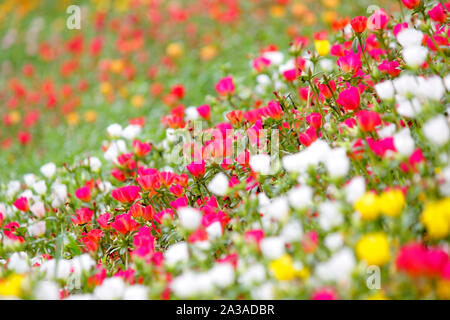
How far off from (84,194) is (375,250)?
1.49m

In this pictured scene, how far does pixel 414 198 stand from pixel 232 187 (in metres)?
0.56

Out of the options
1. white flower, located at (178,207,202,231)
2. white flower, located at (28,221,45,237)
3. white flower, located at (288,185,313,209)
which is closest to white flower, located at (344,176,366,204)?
white flower, located at (288,185,313,209)

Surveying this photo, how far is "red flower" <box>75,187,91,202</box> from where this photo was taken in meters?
2.12

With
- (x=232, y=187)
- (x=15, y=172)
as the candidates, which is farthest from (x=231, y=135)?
(x=15, y=172)

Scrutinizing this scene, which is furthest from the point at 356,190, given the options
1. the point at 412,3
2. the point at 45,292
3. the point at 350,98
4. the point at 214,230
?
the point at 412,3

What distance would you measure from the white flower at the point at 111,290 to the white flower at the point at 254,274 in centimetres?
36

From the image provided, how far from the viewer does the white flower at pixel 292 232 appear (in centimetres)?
121

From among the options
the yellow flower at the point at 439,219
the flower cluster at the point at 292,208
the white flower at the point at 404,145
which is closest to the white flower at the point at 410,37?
the flower cluster at the point at 292,208

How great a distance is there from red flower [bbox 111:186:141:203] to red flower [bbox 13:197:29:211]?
608 millimetres

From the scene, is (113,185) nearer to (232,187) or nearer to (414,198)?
(232,187)

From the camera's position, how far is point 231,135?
6.39 feet

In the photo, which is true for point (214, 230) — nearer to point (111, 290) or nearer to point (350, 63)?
point (111, 290)

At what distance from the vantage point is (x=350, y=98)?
1.68 metres
